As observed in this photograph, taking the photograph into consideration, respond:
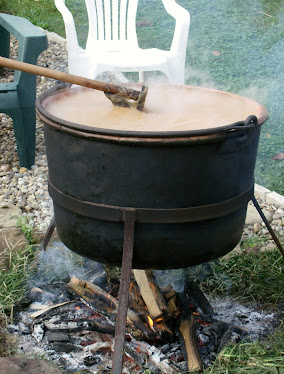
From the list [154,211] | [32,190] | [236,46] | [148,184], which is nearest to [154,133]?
[148,184]

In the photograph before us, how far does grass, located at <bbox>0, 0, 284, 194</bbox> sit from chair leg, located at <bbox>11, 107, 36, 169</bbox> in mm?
1944

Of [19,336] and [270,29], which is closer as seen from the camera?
[19,336]

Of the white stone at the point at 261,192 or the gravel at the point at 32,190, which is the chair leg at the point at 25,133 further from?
the white stone at the point at 261,192

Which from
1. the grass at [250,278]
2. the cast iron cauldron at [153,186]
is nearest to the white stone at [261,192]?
the grass at [250,278]

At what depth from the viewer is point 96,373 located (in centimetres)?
226

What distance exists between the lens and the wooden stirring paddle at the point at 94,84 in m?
2.16

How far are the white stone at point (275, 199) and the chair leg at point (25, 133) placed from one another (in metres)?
2.03

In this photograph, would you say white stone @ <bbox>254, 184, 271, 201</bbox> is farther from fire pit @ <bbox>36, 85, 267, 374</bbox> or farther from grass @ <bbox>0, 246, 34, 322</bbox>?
grass @ <bbox>0, 246, 34, 322</bbox>

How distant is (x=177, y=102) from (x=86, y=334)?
125 cm

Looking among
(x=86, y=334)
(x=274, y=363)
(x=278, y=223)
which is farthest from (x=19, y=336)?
(x=278, y=223)

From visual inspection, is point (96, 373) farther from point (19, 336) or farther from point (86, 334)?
point (19, 336)

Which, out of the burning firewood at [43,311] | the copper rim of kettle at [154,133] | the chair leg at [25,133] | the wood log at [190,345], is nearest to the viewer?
the copper rim of kettle at [154,133]

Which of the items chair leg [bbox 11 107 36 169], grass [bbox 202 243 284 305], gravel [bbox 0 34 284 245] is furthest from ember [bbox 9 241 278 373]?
chair leg [bbox 11 107 36 169]

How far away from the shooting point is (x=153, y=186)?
203 centimetres
